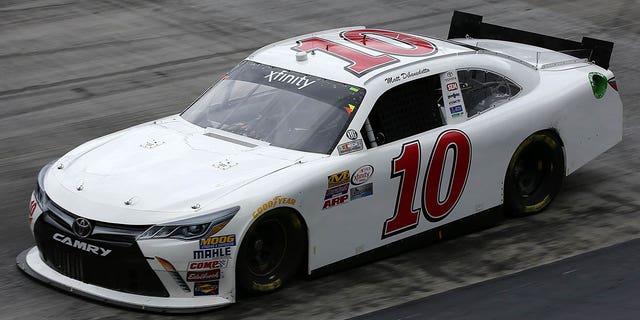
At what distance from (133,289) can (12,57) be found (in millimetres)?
7756

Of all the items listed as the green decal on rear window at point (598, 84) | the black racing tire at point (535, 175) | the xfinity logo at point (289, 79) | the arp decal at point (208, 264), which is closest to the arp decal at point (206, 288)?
the arp decal at point (208, 264)

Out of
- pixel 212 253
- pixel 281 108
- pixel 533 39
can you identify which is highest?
pixel 533 39

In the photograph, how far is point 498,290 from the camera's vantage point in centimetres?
785

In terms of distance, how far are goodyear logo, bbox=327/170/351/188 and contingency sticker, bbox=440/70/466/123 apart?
1.21 meters

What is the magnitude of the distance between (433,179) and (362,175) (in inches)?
29.6

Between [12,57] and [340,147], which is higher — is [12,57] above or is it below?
below

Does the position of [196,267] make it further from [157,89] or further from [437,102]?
[157,89]

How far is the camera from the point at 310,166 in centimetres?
775

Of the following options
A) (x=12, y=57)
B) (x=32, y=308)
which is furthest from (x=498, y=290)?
(x=12, y=57)

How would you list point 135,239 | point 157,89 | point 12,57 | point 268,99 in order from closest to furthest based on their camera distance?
1. point 135,239
2. point 268,99
3. point 157,89
4. point 12,57

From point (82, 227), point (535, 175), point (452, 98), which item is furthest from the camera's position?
point (535, 175)

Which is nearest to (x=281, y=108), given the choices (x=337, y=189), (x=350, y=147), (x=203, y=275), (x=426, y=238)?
(x=350, y=147)

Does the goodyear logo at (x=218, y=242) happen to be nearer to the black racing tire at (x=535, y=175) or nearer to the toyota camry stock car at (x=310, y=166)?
the toyota camry stock car at (x=310, y=166)

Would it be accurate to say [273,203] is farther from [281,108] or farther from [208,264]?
[281,108]
